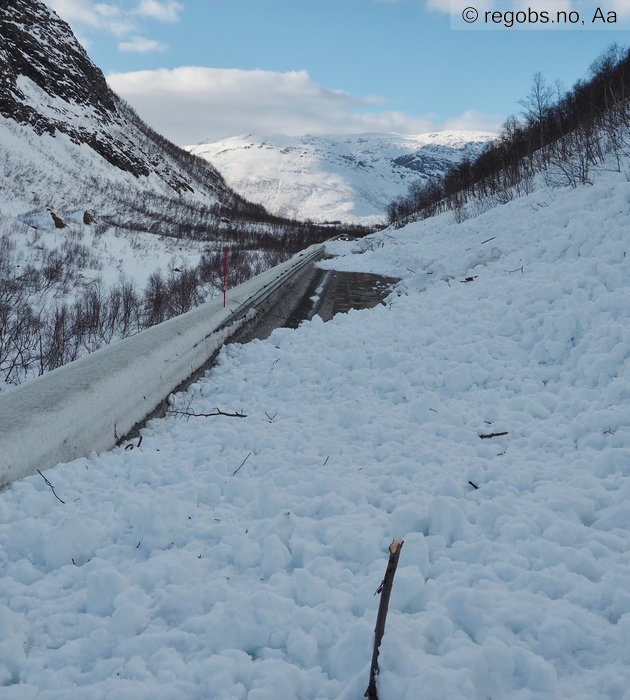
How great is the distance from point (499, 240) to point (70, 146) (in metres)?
44.3

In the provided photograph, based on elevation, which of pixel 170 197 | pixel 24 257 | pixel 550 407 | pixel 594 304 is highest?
pixel 170 197

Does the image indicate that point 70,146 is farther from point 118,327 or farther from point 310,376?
point 310,376

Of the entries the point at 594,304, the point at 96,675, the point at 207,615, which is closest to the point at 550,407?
the point at 594,304

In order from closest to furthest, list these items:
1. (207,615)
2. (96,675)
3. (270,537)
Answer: (96,675), (207,615), (270,537)

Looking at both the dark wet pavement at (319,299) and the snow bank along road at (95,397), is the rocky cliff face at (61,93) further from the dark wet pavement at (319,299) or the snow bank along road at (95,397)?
the snow bank along road at (95,397)

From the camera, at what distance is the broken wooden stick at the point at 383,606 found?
64.2 inches

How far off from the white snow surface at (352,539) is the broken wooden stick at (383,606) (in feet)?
0.16

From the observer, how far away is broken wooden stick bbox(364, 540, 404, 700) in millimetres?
1631

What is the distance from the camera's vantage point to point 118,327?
10.8 metres

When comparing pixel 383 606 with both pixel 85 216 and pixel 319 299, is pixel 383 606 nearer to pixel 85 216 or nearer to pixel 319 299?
pixel 319 299

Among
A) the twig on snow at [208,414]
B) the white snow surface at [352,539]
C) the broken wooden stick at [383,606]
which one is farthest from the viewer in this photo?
the twig on snow at [208,414]

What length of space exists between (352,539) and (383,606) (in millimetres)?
1237

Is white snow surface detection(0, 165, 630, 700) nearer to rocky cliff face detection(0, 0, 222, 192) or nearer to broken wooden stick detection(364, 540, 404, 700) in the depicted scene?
broken wooden stick detection(364, 540, 404, 700)

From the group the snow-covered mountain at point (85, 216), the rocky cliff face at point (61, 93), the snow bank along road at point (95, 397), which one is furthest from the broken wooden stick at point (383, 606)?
the rocky cliff face at point (61, 93)
